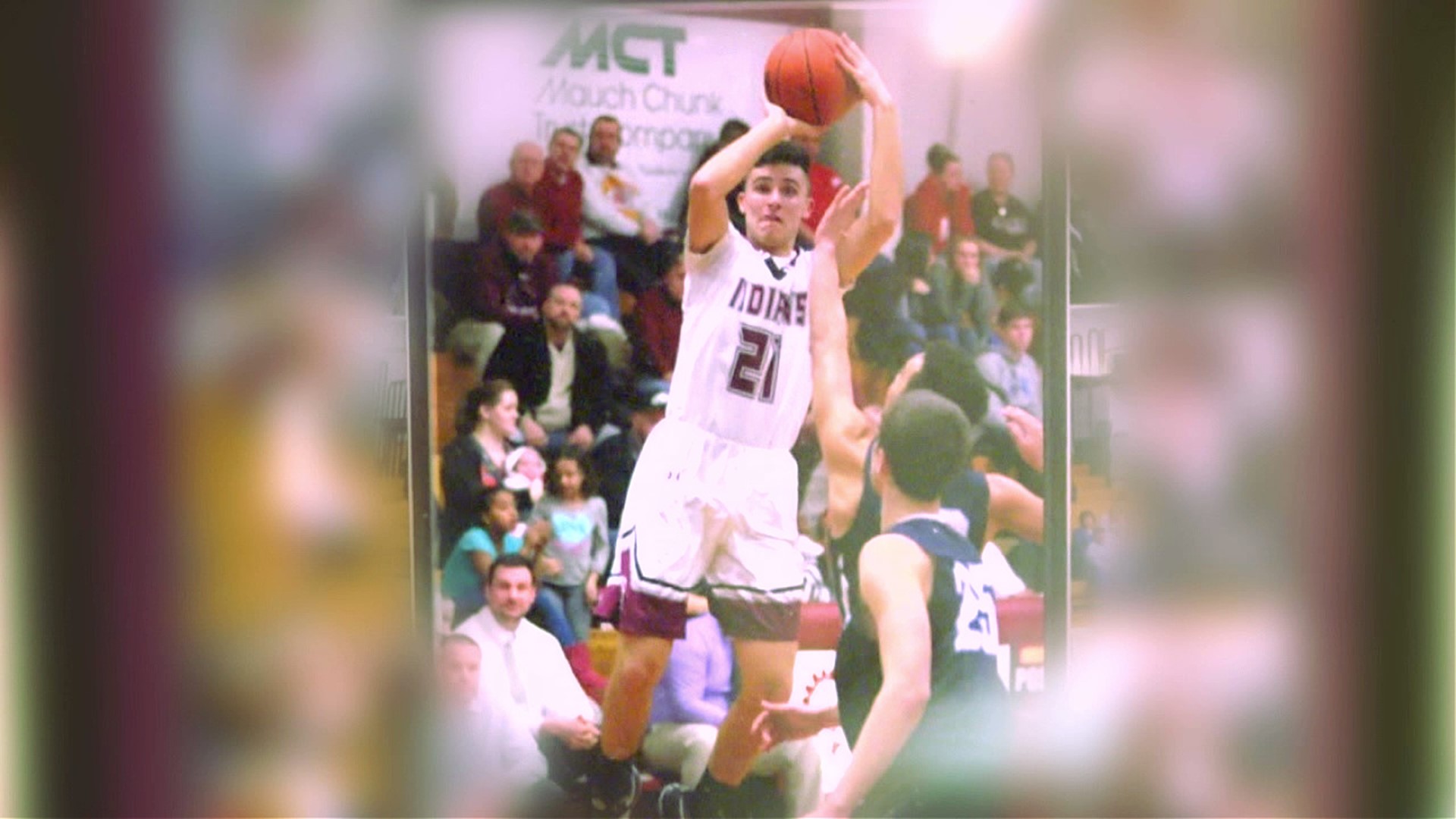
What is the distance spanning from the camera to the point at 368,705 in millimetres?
2750

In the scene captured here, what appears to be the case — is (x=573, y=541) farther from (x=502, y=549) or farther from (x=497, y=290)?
(x=497, y=290)

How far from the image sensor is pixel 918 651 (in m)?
2.74

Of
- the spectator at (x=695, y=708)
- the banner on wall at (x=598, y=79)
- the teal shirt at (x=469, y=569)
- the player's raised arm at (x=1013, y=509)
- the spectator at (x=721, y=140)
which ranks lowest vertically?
the spectator at (x=695, y=708)

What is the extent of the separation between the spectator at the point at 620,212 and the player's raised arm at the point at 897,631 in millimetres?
632

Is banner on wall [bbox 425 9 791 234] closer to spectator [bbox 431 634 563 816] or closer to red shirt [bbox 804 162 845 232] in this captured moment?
red shirt [bbox 804 162 845 232]

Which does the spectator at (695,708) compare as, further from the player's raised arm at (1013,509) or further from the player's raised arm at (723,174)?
the player's raised arm at (723,174)

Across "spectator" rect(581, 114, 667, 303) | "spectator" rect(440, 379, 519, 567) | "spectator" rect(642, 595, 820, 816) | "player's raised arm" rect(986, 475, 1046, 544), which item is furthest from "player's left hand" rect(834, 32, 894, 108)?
"spectator" rect(642, 595, 820, 816)

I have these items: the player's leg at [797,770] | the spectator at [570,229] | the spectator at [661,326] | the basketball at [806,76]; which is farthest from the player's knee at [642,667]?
the basketball at [806,76]

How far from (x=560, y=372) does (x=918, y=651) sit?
808 millimetres

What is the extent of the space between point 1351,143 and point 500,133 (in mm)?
1531

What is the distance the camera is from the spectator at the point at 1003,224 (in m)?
2.70

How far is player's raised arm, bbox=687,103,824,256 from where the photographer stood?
2.68m

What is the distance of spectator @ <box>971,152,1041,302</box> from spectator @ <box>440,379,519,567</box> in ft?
2.88

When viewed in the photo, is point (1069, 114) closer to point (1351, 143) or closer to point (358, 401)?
point (1351, 143)
